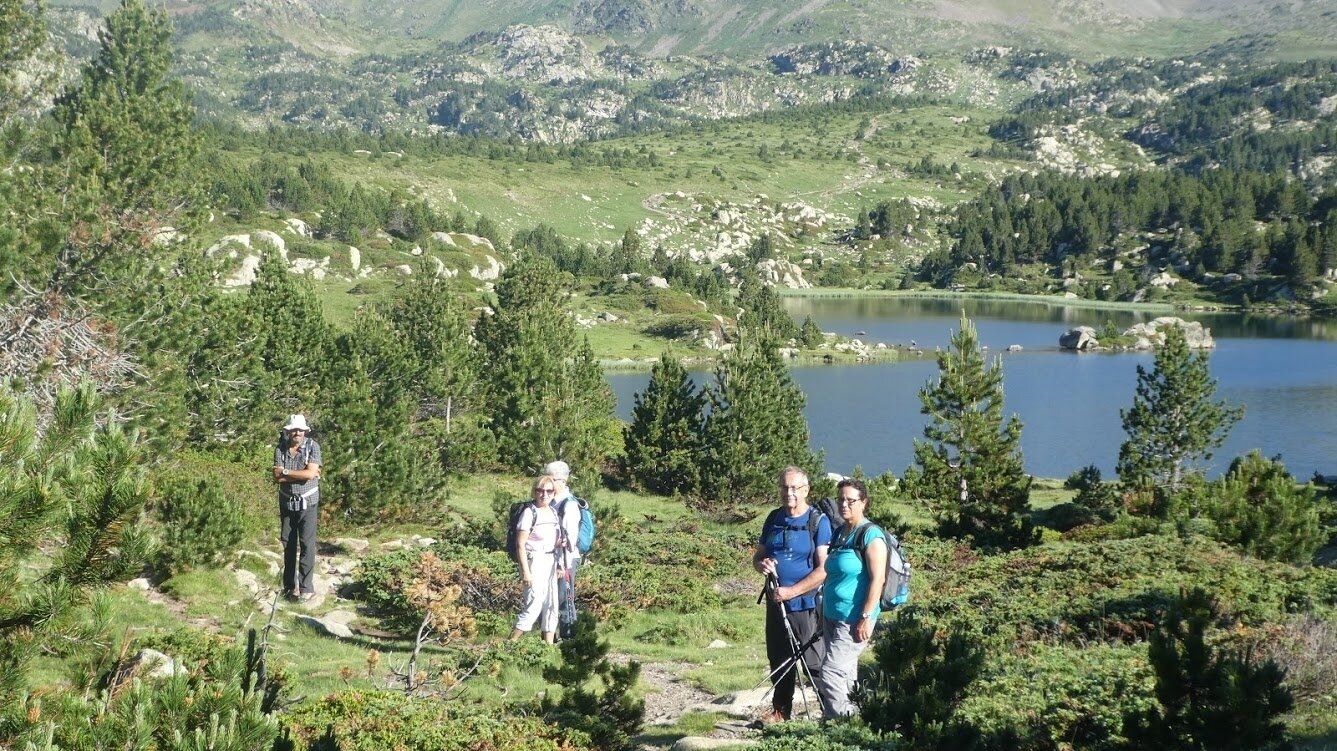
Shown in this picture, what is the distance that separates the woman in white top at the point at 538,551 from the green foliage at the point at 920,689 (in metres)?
4.73

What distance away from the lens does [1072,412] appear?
213 feet

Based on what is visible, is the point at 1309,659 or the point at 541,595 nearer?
the point at 1309,659

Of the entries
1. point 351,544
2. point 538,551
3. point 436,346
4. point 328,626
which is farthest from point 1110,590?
point 436,346

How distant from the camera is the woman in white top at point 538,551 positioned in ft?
33.5

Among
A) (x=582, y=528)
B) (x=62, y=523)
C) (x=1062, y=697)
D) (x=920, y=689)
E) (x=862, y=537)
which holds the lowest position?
(x=1062, y=697)

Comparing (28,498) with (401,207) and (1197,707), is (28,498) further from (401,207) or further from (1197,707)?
(401,207)

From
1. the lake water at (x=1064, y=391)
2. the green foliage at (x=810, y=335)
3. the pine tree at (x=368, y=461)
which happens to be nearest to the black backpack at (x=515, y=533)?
the pine tree at (x=368, y=461)

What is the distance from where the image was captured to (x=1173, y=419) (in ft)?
112

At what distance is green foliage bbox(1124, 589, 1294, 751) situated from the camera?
5535 mm

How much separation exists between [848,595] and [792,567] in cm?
81

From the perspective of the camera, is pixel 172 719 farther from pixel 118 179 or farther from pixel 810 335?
pixel 810 335

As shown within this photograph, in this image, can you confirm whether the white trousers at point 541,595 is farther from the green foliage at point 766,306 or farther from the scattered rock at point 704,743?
the green foliage at point 766,306

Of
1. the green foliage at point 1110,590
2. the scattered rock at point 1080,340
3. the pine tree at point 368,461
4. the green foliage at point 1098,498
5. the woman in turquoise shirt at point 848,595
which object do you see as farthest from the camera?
the scattered rock at point 1080,340

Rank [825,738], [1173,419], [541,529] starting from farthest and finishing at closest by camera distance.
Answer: [1173,419], [541,529], [825,738]
